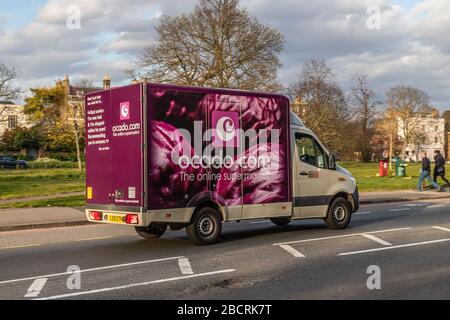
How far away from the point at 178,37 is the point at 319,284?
34.7 meters

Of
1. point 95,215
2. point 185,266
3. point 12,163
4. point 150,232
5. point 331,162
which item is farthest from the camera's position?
point 12,163

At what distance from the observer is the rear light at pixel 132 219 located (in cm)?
981

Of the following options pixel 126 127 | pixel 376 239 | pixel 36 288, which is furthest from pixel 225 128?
pixel 36 288

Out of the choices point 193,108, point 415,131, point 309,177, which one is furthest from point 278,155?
point 415,131

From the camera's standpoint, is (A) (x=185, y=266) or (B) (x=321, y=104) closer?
(A) (x=185, y=266)

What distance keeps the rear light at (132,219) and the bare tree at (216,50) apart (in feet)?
97.9

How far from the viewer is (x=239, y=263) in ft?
28.5

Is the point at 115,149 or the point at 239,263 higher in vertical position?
the point at 115,149

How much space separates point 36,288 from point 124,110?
4.00 m

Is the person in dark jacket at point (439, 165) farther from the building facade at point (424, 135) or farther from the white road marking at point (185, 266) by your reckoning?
the building facade at point (424, 135)

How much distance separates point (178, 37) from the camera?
3991 centimetres

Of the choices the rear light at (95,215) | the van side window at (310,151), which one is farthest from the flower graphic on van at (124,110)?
the van side window at (310,151)

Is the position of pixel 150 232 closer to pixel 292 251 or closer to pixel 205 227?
pixel 205 227
